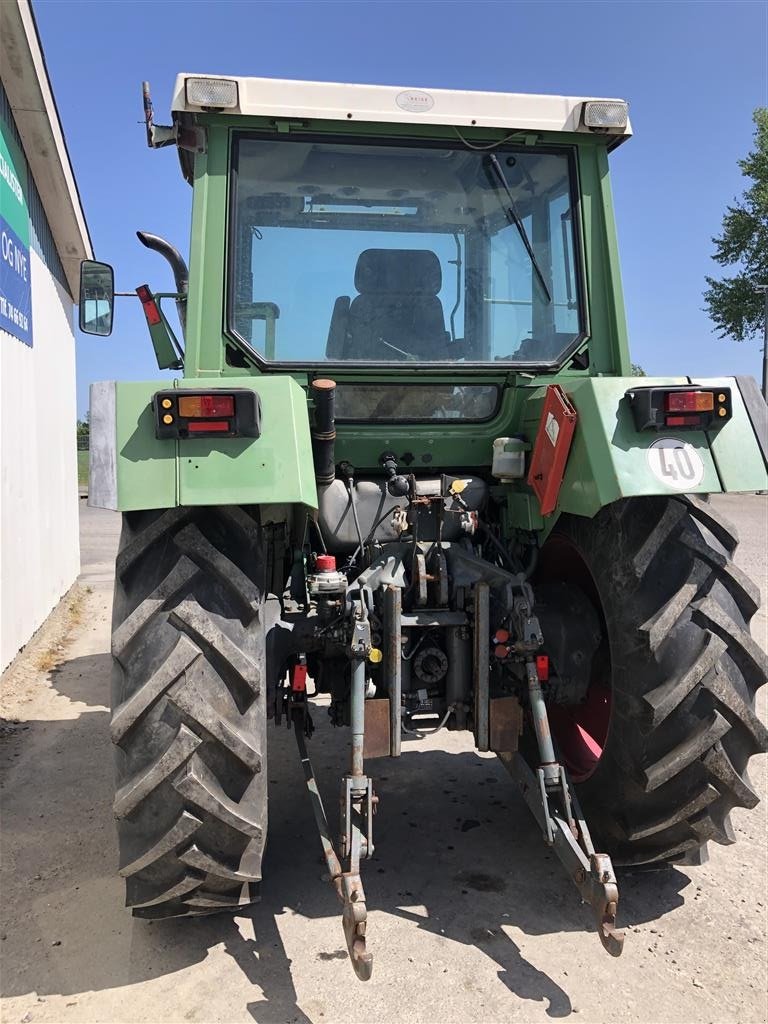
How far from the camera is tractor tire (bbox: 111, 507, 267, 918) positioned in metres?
2.23

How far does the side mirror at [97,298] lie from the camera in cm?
344

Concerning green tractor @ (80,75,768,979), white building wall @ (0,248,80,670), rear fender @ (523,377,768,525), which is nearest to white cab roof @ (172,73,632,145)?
green tractor @ (80,75,768,979)

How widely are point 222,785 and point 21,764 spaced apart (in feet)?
7.84

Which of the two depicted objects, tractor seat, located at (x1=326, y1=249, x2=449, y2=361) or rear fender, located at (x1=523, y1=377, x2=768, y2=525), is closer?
rear fender, located at (x1=523, y1=377, x2=768, y2=525)

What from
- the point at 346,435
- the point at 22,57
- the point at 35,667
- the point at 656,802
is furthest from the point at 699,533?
the point at 22,57

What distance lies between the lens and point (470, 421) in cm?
316

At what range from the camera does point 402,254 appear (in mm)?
3109

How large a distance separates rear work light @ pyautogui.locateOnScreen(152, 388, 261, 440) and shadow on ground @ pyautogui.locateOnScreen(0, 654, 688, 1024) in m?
1.66

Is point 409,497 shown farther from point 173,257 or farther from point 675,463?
point 173,257

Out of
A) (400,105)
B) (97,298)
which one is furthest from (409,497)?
(97,298)

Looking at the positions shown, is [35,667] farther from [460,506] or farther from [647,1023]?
[647,1023]

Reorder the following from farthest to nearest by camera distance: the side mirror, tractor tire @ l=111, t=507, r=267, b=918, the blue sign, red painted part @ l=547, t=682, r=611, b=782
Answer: the blue sign → the side mirror → red painted part @ l=547, t=682, r=611, b=782 → tractor tire @ l=111, t=507, r=267, b=918

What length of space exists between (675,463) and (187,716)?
1637mm

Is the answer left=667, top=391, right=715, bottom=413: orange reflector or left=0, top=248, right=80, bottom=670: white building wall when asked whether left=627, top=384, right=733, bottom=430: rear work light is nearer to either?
left=667, top=391, right=715, bottom=413: orange reflector
